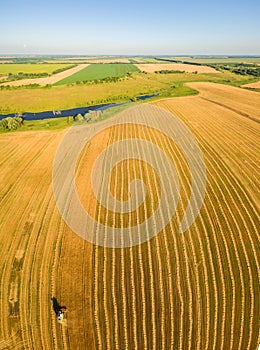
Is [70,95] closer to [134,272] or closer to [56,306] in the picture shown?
[134,272]

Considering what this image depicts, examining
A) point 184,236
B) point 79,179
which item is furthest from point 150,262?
point 79,179

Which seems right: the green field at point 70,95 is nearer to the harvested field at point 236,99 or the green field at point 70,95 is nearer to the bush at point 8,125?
the harvested field at point 236,99

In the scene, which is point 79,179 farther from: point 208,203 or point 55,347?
point 55,347

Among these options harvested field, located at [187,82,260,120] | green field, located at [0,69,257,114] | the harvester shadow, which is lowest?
green field, located at [0,69,257,114]

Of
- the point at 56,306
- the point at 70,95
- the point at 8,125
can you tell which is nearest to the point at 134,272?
the point at 56,306

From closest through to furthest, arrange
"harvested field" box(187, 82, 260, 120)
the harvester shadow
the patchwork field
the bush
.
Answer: the patchwork field, the harvester shadow, the bush, "harvested field" box(187, 82, 260, 120)

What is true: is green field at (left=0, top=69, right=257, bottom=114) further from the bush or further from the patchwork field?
the patchwork field

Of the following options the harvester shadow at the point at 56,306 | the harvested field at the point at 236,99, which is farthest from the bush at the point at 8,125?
the harvested field at the point at 236,99

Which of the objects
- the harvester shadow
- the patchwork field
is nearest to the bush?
the patchwork field
